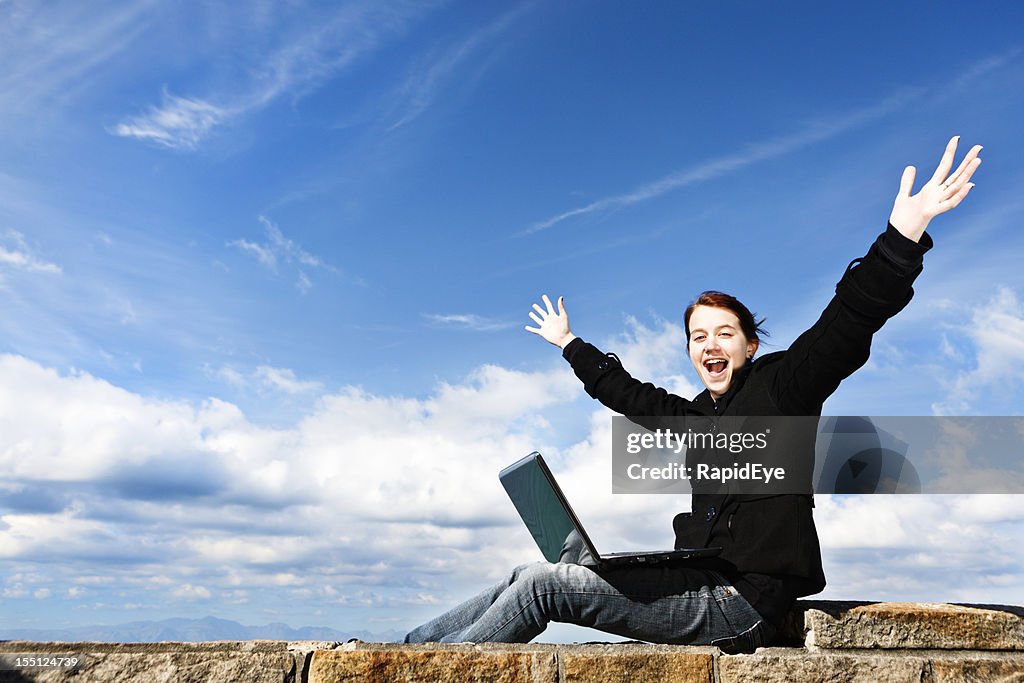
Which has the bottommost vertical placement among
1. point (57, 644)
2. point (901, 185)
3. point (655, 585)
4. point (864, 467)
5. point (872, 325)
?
point (57, 644)

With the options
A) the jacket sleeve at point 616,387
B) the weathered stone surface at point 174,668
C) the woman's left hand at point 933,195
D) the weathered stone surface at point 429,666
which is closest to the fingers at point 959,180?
the woman's left hand at point 933,195

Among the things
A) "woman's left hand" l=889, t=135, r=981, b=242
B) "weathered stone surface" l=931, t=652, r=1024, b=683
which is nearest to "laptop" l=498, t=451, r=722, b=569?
"weathered stone surface" l=931, t=652, r=1024, b=683

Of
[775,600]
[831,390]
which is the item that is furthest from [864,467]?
[775,600]

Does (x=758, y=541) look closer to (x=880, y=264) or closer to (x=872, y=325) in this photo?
(x=872, y=325)

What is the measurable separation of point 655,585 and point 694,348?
4.00 feet

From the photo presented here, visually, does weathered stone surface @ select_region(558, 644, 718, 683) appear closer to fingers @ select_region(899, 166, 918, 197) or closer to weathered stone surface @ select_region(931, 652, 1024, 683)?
weathered stone surface @ select_region(931, 652, 1024, 683)

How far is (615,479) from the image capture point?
4.50 meters

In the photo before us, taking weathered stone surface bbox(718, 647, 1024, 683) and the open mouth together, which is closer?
weathered stone surface bbox(718, 647, 1024, 683)

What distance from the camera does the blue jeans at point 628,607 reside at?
11.6 feet

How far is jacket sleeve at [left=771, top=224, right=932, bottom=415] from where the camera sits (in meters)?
3.37

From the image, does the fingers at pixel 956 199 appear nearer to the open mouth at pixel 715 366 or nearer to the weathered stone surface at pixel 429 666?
the open mouth at pixel 715 366

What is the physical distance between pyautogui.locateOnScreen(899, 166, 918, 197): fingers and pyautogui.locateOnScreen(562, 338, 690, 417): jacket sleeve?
1.41 m

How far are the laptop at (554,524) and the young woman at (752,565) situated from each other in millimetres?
65

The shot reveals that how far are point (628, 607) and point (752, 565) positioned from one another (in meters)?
0.52
